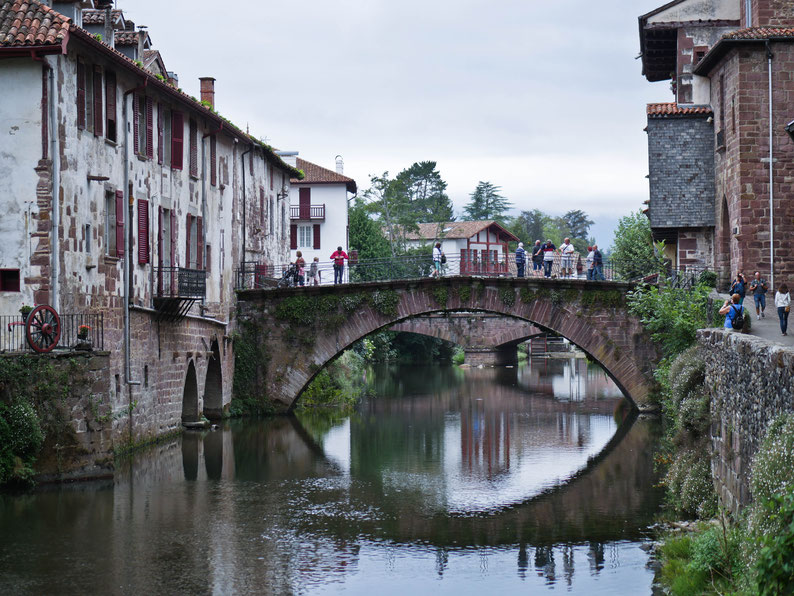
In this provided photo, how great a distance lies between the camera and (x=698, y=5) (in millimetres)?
37625

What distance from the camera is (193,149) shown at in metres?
34.2

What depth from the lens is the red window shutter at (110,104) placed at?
89.7 feet

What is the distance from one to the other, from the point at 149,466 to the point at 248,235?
15.9 meters

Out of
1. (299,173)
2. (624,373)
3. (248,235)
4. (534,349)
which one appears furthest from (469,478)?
(534,349)

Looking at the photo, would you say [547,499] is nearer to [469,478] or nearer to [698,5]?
[469,478]

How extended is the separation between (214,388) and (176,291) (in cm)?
639

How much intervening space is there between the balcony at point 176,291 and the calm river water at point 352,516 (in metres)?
3.66

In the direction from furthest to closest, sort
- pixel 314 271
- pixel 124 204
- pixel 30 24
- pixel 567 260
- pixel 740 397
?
pixel 314 271 → pixel 567 260 → pixel 124 204 → pixel 30 24 → pixel 740 397

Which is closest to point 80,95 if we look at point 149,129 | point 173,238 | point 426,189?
point 149,129

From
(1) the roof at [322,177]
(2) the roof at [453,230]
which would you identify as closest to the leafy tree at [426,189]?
(2) the roof at [453,230]

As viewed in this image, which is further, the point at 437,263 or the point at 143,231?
the point at 437,263

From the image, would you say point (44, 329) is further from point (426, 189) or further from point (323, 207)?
point (426, 189)

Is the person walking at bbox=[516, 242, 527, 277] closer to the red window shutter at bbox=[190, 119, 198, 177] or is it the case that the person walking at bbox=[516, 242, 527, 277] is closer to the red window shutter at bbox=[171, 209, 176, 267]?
the red window shutter at bbox=[190, 119, 198, 177]

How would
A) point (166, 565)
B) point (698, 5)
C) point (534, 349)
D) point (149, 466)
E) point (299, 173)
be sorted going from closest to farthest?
1. point (166, 565)
2. point (149, 466)
3. point (698, 5)
4. point (299, 173)
5. point (534, 349)
